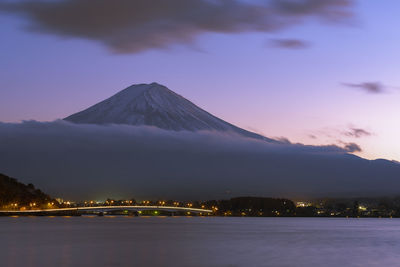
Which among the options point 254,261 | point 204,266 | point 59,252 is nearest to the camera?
point 204,266

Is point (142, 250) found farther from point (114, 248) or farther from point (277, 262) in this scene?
point (277, 262)

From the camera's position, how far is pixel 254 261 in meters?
59.1

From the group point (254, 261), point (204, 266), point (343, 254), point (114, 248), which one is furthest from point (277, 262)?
point (114, 248)

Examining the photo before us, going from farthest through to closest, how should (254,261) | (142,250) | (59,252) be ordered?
(142,250) < (59,252) < (254,261)

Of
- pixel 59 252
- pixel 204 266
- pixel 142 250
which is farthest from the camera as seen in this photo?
pixel 142 250

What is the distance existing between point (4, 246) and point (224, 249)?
2484 centimetres

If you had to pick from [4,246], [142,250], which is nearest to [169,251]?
[142,250]

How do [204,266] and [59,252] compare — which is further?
[59,252]

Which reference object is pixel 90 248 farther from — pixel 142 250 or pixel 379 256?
pixel 379 256

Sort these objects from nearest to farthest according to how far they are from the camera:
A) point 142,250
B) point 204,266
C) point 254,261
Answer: point 204,266
point 254,261
point 142,250

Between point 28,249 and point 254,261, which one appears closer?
point 254,261

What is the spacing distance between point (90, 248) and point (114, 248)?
9.20ft

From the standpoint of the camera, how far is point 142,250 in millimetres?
71375

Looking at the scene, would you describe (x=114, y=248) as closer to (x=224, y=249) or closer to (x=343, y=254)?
(x=224, y=249)
